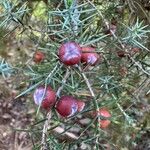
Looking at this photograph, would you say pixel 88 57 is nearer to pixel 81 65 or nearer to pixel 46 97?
pixel 81 65

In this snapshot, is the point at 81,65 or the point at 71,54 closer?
the point at 71,54

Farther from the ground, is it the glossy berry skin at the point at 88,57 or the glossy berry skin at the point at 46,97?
the glossy berry skin at the point at 88,57

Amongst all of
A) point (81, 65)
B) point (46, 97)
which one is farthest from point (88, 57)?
point (46, 97)

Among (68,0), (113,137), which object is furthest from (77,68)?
(113,137)

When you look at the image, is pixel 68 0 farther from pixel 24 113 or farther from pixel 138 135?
pixel 24 113

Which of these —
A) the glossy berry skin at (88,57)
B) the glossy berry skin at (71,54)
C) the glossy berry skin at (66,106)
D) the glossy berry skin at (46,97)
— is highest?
the glossy berry skin at (71,54)
